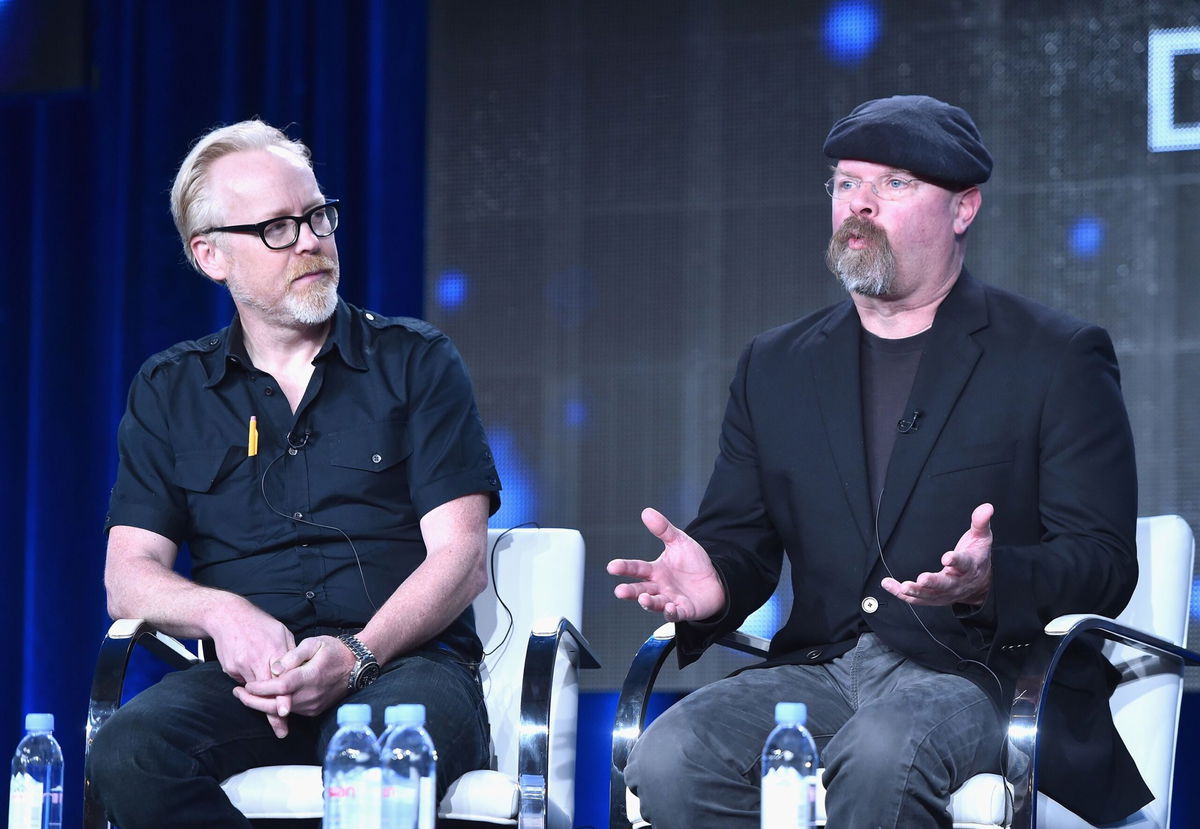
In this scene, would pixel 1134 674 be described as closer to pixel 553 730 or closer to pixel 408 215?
pixel 553 730

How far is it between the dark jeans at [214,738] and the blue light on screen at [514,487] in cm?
126

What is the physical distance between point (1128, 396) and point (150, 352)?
263 cm

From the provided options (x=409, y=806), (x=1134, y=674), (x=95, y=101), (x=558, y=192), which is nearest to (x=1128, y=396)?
(x=1134, y=674)

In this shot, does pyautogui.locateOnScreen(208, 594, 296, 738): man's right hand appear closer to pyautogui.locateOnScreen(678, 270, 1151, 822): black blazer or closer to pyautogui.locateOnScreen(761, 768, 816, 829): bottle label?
pyautogui.locateOnScreen(678, 270, 1151, 822): black blazer

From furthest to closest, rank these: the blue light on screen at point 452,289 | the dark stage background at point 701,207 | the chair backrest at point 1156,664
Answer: the blue light on screen at point 452,289 → the dark stage background at point 701,207 → the chair backrest at point 1156,664

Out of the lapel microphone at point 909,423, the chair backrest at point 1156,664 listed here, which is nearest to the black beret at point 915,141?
the lapel microphone at point 909,423

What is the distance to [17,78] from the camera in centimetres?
445

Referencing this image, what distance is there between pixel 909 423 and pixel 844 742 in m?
0.61

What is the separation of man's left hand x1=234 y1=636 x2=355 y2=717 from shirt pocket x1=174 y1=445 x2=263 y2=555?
38 cm

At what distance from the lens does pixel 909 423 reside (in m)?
2.56

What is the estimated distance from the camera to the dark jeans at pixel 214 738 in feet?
7.92

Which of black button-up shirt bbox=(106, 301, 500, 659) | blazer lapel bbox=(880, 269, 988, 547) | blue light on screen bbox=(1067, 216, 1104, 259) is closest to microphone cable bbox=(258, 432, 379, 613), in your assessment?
black button-up shirt bbox=(106, 301, 500, 659)

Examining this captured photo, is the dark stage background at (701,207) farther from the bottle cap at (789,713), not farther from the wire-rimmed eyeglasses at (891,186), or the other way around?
the bottle cap at (789,713)

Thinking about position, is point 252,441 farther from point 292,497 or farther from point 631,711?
point 631,711
